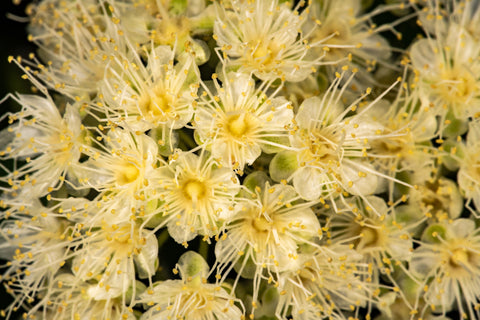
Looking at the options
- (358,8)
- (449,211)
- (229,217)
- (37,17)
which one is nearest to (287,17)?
(358,8)

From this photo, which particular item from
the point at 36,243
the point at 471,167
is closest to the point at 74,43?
the point at 36,243

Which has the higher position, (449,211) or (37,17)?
(37,17)

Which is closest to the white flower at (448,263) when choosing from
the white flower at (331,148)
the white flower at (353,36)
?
the white flower at (331,148)

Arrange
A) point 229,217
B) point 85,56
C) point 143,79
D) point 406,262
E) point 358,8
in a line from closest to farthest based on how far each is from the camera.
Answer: point 229,217 → point 143,79 → point 406,262 → point 85,56 → point 358,8

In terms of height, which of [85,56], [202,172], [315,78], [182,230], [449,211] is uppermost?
[85,56]

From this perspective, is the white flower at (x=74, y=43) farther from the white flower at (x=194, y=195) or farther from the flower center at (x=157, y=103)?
the white flower at (x=194, y=195)

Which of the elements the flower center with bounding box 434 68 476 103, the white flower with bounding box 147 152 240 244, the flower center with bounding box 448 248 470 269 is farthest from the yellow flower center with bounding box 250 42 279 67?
the flower center with bounding box 448 248 470 269

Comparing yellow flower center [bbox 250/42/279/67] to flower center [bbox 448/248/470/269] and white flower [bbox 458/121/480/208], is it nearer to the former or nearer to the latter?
white flower [bbox 458/121/480/208]

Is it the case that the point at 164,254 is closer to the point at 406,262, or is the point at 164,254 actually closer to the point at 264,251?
the point at 264,251
